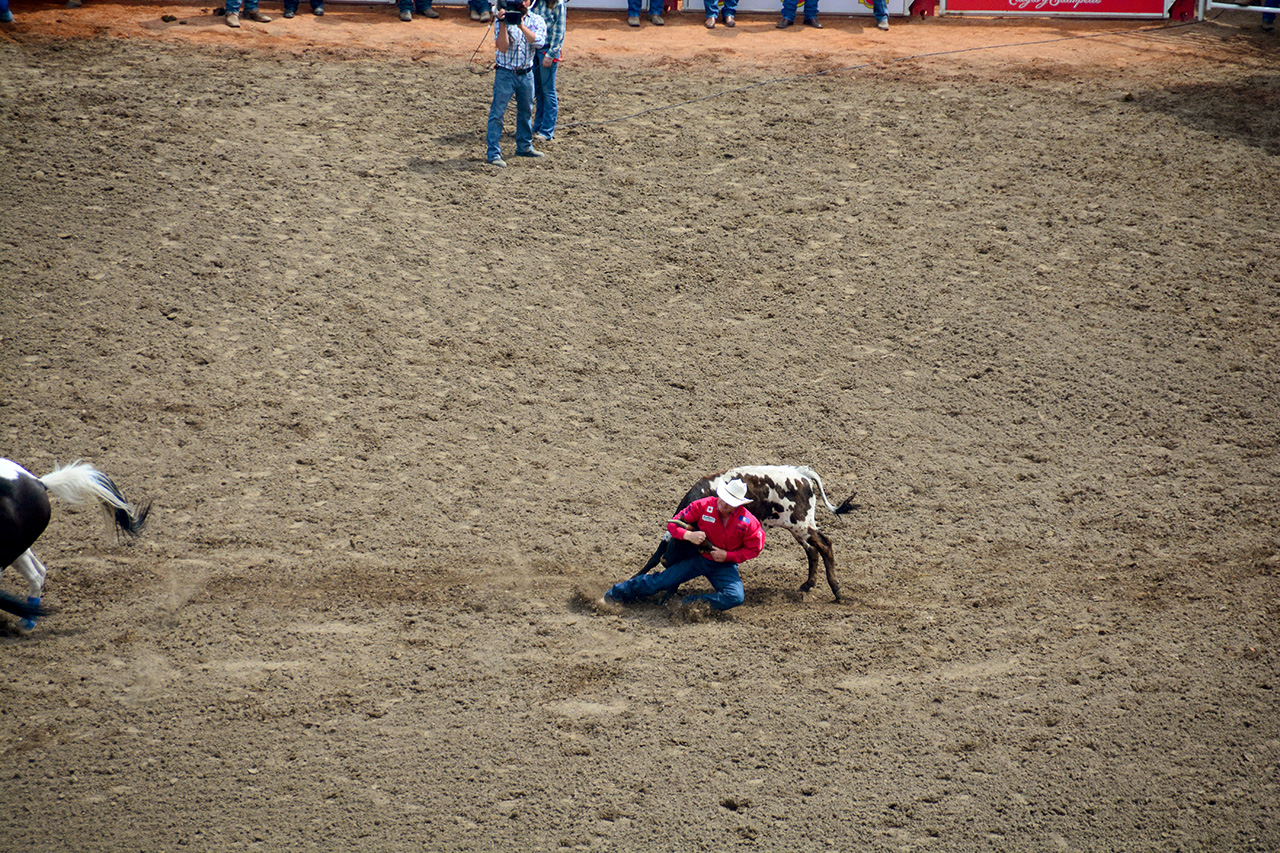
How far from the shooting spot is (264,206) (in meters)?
11.9

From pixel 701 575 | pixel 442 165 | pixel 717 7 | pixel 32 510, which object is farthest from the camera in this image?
pixel 717 7

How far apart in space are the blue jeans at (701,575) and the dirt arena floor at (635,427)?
23cm

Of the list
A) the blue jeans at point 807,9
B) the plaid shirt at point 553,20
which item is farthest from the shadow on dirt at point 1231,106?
the plaid shirt at point 553,20

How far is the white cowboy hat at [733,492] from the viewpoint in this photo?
708 cm

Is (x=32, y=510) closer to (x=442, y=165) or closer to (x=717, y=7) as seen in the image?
(x=442, y=165)

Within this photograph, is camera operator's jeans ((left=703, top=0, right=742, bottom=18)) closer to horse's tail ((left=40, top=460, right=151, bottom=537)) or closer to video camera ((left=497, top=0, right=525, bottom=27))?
video camera ((left=497, top=0, right=525, bottom=27))

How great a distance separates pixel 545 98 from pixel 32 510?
841 cm

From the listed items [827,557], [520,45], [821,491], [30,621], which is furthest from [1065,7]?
[30,621]

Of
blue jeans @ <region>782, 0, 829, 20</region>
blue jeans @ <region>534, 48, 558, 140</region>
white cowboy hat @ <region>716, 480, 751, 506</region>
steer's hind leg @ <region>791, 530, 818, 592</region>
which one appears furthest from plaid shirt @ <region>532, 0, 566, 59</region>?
steer's hind leg @ <region>791, 530, 818, 592</region>

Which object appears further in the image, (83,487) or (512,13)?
(512,13)

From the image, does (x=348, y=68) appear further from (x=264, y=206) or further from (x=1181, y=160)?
(x=1181, y=160)

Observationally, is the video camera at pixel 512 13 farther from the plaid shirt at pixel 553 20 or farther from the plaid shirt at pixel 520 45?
the plaid shirt at pixel 553 20

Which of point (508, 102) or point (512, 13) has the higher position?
point (512, 13)

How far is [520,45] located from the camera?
39.3 feet
